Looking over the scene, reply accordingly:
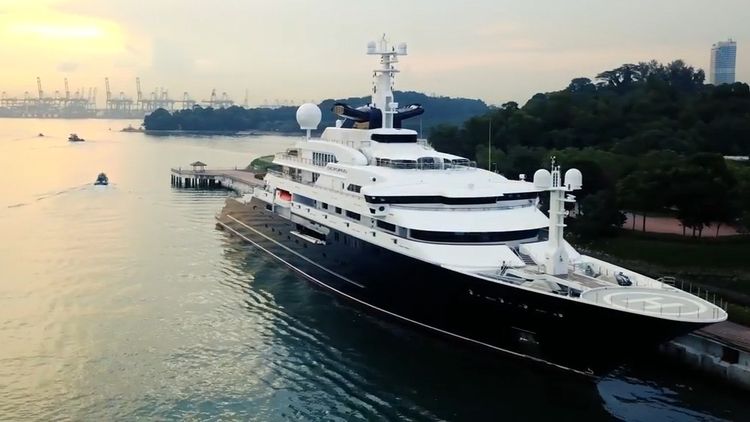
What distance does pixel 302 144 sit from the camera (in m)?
29.5

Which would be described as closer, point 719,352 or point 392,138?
point 719,352

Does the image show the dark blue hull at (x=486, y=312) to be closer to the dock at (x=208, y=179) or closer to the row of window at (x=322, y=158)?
the row of window at (x=322, y=158)

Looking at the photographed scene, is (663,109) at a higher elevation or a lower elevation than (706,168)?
higher

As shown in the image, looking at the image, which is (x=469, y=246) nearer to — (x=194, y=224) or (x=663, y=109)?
(x=194, y=224)

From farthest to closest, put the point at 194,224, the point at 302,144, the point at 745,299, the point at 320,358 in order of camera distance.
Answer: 1. the point at 194,224
2. the point at 302,144
3. the point at 745,299
4. the point at 320,358

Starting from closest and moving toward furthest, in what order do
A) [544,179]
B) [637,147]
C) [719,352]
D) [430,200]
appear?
[719,352]
[544,179]
[430,200]
[637,147]

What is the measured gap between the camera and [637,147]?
39.5m

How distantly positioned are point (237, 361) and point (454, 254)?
257 inches

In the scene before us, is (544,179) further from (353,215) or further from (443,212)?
(353,215)

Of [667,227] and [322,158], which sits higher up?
[322,158]

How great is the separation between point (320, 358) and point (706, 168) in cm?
1796

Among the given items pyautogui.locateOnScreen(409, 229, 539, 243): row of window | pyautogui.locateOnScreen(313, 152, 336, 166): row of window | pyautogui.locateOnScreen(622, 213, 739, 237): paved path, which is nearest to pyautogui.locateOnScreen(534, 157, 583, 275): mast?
pyautogui.locateOnScreen(409, 229, 539, 243): row of window

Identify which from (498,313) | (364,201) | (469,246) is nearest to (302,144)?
(364,201)

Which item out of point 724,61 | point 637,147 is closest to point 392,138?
point 637,147
